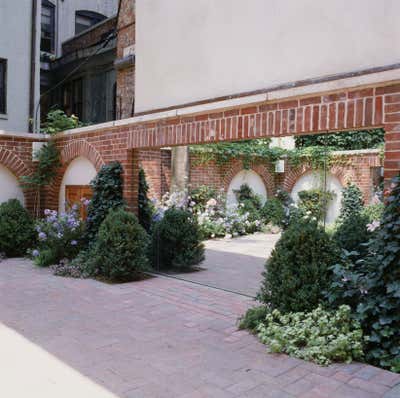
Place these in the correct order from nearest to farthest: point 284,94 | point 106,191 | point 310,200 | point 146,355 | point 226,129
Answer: point 146,355, point 284,94, point 226,129, point 106,191, point 310,200

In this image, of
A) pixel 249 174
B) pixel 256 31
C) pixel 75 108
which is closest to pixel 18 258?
pixel 256 31

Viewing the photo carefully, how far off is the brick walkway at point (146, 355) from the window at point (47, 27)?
13399 mm

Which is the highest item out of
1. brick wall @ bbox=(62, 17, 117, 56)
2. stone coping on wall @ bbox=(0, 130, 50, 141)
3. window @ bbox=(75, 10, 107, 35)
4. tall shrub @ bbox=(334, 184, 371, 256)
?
window @ bbox=(75, 10, 107, 35)

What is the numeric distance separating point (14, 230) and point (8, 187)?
133cm

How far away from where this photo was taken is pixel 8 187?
8469 millimetres

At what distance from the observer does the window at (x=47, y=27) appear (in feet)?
51.1

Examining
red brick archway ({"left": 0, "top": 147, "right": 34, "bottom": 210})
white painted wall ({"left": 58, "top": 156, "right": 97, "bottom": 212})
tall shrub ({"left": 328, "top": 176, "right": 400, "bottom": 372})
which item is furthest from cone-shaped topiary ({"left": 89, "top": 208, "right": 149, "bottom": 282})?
red brick archway ({"left": 0, "top": 147, "right": 34, "bottom": 210})

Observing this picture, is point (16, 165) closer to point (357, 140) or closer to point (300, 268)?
point (300, 268)

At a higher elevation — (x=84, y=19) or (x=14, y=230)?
(x=84, y=19)

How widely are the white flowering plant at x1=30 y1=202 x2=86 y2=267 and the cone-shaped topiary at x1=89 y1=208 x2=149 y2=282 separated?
1.16 metres

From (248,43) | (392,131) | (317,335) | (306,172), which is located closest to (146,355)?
(317,335)

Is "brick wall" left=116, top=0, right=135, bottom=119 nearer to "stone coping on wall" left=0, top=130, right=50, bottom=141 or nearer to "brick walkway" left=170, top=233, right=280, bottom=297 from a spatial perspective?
"stone coping on wall" left=0, top=130, right=50, bottom=141

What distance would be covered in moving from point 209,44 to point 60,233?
3810mm

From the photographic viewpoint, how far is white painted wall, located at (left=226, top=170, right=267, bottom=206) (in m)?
12.4
